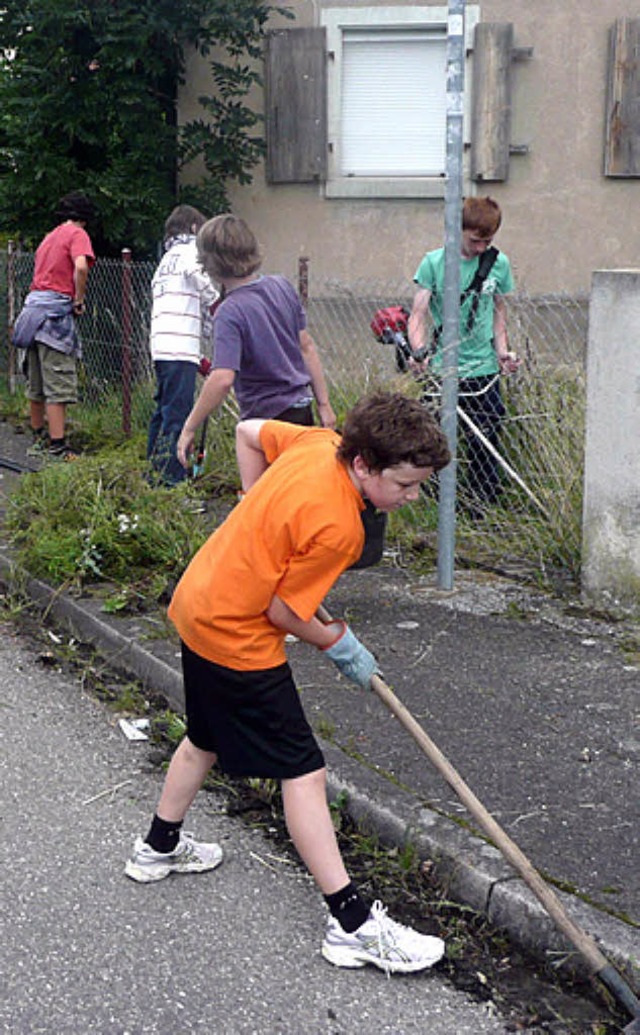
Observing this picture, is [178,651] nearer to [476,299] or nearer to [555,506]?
[555,506]

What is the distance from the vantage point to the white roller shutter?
11133mm

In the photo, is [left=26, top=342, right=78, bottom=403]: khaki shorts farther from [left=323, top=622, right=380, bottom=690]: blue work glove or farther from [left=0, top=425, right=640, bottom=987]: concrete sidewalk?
[left=323, top=622, right=380, bottom=690]: blue work glove

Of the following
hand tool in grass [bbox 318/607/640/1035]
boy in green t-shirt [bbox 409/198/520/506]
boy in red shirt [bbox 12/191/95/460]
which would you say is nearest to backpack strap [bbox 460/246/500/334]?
boy in green t-shirt [bbox 409/198/520/506]

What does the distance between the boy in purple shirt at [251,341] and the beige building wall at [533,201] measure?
549 cm

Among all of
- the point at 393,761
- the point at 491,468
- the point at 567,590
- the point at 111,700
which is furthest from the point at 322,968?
the point at 491,468

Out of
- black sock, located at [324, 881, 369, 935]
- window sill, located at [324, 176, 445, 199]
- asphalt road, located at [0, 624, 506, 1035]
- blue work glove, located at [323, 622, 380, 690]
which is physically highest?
window sill, located at [324, 176, 445, 199]

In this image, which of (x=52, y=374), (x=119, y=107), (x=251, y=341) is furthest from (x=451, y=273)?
(x=119, y=107)

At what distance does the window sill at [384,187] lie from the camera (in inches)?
440

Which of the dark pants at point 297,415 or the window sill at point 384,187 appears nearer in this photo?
the dark pants at point 297,415

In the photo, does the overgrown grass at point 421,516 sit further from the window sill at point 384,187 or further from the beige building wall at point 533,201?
the window sill at point 384,187

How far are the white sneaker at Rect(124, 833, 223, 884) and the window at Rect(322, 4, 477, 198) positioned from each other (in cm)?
820

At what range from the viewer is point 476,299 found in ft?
22.5

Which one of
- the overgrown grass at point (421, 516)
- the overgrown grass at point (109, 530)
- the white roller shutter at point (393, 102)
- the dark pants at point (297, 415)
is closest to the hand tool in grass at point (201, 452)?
the overgrown grass at point (421, 516)

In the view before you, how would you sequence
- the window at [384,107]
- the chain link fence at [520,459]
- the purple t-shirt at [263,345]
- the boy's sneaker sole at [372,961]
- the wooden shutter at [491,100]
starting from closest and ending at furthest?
the boy's sneaker sole at [372,961], the purple t-shirt at [263,345], the chain link fence at [520,459], the wooden shutter at [491,100], the window at [384,107]
